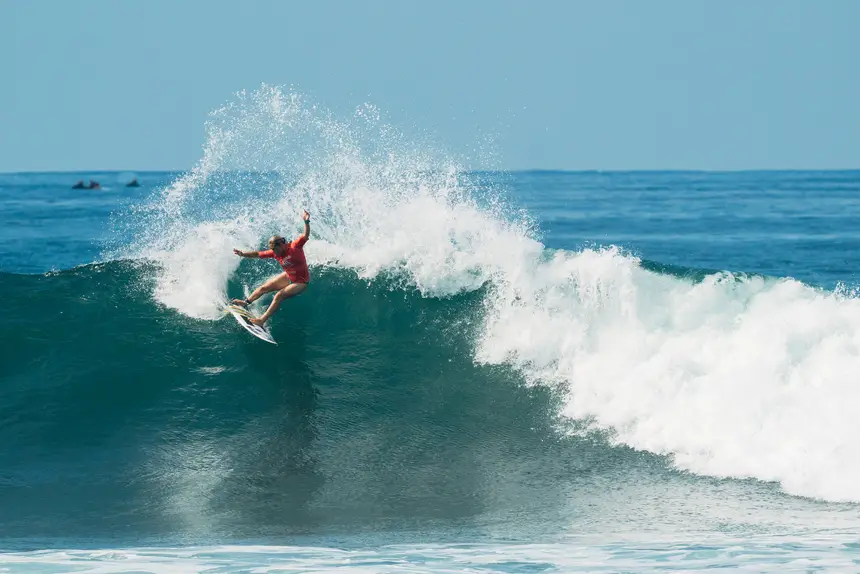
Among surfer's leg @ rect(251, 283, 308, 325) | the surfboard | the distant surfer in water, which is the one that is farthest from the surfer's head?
the surfboard

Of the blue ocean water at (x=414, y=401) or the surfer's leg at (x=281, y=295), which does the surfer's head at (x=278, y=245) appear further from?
the blue ocean water at (x=414, y=401)

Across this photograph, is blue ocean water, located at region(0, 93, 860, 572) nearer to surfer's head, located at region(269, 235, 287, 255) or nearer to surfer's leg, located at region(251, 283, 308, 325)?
surfer's leg, located at region(251, 283, 308, 325)

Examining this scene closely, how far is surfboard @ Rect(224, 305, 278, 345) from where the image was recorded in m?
12.1

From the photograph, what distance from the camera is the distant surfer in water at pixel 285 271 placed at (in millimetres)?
11469

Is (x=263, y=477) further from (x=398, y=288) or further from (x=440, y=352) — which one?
(x=398, y=288)

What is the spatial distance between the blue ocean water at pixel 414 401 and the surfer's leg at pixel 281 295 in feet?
1.38

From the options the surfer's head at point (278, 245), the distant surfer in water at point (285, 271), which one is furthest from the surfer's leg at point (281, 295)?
the surfer's head at point (278, 245)

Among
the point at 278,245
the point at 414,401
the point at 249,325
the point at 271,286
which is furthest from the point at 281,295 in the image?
the point at 414,401

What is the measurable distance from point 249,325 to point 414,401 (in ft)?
7.77

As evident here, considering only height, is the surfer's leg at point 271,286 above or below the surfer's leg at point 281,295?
above

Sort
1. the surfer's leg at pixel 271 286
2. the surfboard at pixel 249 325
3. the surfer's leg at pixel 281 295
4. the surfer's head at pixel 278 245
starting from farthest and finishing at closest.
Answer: the surfboard at pixel 249 325 → the surfer's leg at pixel 271 286 → the surfer's leg at pixel 281 295 → the surfer's head at pixel 278 245

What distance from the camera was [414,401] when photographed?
37.0 feet

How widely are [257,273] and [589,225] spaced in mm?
24392

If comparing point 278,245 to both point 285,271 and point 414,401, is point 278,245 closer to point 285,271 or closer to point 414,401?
point 285,271
